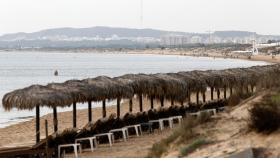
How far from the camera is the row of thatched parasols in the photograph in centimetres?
1451

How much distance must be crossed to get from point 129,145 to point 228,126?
244 inches

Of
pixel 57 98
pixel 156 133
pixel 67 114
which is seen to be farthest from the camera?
pixel 67 114

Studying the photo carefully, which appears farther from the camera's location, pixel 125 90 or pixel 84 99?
pixel 125 90

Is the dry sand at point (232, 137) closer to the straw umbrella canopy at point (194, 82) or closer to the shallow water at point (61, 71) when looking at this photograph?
the straw umbrella canopy at point (194, 82)

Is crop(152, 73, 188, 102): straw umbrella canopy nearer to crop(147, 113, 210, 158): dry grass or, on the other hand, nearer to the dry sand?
the dry sand

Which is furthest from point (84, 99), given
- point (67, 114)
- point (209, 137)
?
point (67, 114)

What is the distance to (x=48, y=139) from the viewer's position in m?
13.6

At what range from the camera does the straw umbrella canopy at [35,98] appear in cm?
1432

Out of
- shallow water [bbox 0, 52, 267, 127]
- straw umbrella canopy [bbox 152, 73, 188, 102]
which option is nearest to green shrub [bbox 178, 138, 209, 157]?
straw umbrella canopy [bbox 152, 73, 188, 102]

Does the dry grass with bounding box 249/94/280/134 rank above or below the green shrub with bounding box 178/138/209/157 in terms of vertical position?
above

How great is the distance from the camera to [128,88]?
17828 mm

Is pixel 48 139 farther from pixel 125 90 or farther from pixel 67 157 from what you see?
pixel 125 90

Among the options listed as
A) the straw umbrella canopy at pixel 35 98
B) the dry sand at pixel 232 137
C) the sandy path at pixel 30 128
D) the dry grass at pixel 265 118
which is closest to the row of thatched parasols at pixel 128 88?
the straw umbrella canopy at pixel 35 98

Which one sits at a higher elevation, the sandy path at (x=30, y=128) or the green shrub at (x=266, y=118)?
the green shrub at (x=266, y=118)
